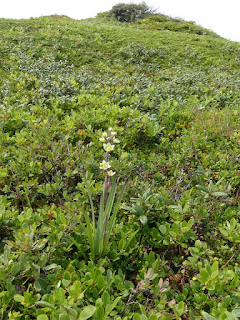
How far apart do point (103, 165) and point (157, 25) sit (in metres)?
21.0

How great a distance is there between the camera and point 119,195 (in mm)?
2928

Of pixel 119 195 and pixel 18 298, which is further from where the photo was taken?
pixel 119 195

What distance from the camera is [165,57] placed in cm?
1111

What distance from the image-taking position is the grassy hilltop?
2125 millimetres

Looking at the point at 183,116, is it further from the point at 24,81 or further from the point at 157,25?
the point at 157,25

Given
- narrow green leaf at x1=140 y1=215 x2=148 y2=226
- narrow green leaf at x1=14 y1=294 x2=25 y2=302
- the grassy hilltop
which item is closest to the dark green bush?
the grassy hilltop

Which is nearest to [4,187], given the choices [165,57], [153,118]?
[153,118]

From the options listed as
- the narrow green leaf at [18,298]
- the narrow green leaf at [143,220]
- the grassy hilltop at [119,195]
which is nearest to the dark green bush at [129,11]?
the grassy hilltop at [119,195]

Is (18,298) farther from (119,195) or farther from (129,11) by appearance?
(129,11)

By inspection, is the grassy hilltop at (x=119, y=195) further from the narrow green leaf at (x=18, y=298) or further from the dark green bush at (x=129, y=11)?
the dark green bush at (x=129, y=11)

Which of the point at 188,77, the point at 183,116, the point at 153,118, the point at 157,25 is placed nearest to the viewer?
the point at 153,118

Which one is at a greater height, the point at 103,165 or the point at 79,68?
the point at 79,68

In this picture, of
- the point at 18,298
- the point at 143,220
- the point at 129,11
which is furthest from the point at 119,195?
the point at 129,11

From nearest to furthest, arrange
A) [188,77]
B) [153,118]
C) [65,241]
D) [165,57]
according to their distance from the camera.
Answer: [65,241]
[153,118]
[188,77]
[165,57]
